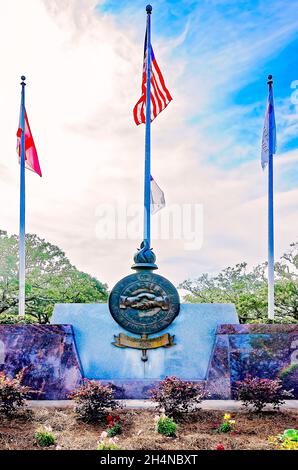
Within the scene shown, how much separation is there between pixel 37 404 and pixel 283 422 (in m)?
3.94

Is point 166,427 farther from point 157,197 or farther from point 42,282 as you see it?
point 42,282

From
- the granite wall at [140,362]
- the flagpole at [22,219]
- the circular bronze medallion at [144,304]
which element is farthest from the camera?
→ the flagpole at [22,219]

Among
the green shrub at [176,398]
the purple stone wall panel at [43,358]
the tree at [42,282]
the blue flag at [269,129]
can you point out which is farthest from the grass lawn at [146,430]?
the tree at [42,282]

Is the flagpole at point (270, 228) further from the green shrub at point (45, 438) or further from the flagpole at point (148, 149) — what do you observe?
the green shrub at point (45, 438)

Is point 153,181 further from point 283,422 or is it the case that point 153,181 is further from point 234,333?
point 283,422

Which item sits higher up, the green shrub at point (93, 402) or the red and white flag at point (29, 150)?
the red and white flag at point (29, 150)

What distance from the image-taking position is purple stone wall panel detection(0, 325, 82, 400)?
8.55 meters

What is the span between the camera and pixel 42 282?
1753cm

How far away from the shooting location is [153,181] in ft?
40.1

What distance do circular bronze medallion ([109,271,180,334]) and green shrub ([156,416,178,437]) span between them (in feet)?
8.75

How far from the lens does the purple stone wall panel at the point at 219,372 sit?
842 centimetres

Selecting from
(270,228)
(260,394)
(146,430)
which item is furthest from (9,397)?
(270,228)

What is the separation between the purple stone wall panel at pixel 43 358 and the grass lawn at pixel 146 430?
94cm
